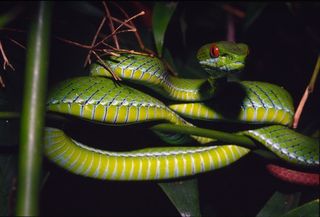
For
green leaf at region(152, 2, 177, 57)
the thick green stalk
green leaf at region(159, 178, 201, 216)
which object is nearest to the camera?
the thick green stalk

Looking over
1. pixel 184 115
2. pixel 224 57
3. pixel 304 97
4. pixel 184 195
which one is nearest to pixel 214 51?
pixel 224 57

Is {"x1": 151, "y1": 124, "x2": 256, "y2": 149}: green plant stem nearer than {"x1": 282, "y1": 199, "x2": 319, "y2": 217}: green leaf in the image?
Yes

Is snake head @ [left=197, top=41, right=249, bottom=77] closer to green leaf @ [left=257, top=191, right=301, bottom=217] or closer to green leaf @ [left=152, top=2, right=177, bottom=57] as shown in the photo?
green leaf @ [left=152, top=2, right=177, bottom=57]

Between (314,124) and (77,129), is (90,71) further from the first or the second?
(314,124)

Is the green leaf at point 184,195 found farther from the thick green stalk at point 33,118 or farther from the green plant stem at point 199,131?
the thick green stalk at point 33,118

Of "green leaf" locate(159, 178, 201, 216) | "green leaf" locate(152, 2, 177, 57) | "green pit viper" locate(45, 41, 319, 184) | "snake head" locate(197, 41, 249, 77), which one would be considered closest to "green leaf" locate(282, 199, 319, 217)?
"green pit viper" locate(45, 41, 319, 184)

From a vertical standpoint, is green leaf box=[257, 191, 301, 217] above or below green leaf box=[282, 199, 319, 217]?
below
